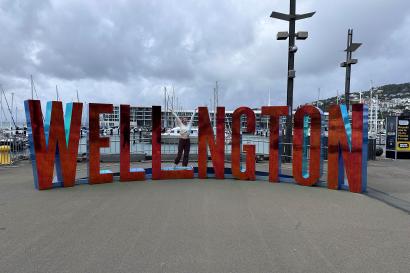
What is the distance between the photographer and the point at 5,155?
14531 mm

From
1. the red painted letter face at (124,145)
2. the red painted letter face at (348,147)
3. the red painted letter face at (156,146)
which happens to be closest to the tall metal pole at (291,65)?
the red painted letter face at (348,147)

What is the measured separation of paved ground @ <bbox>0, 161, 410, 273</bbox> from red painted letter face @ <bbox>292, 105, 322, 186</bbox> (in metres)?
1.28

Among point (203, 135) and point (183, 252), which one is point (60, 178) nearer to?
point (203, 135)

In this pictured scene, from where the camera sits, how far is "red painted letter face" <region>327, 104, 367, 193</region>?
8898mm

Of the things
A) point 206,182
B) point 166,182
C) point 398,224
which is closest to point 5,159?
point 166,182

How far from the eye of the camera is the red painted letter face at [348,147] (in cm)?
890

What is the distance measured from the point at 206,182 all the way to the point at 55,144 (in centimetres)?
444

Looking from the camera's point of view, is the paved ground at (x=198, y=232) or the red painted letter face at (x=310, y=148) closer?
the paved ground at (x=198, y=232)

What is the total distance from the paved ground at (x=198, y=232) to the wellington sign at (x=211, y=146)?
34.8 inches

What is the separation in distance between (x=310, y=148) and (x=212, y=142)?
120 inches

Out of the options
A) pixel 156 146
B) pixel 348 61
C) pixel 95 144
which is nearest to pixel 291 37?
pixel 348 61

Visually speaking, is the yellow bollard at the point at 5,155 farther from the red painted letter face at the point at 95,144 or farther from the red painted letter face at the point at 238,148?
the red painted letter face at the point at 238,148

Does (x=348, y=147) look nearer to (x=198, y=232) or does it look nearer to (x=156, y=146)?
(x=156, y=146)

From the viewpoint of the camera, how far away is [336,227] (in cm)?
556
